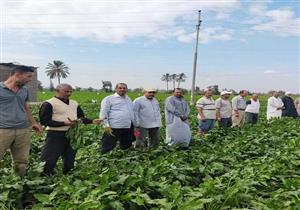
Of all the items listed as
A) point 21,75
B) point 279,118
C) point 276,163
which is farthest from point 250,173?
point 279,118

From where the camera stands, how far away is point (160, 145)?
9.18m

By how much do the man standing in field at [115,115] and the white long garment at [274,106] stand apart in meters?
8.29

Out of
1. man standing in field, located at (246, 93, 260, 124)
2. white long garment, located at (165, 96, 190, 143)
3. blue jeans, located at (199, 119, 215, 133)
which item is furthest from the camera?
man standing in field, located at (246, 93, 260, 124)

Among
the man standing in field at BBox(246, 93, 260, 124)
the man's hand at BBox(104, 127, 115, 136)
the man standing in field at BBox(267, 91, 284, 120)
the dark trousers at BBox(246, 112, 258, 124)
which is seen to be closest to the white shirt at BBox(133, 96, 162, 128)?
the man's hand at BBox(104, 127, 115, 136)

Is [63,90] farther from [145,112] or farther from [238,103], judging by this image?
[238,103]

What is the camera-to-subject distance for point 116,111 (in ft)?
26.6

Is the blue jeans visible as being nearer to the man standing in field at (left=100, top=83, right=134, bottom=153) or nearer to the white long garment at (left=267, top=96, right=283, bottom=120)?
the man standing in field at (left=100, top=83, right=134, bottom=153)

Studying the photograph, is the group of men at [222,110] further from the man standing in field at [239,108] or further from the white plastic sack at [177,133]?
the white plastic sack at [177,133]

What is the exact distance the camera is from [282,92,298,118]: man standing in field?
51.0 ft

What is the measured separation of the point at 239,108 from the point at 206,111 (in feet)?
7.28

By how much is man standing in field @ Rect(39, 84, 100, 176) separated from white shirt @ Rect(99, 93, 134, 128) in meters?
1.46

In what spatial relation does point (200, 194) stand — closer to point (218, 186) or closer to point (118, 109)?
point (218, 186)

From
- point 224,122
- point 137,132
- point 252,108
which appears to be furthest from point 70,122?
point 252,108

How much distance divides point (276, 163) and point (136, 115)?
128 inches
